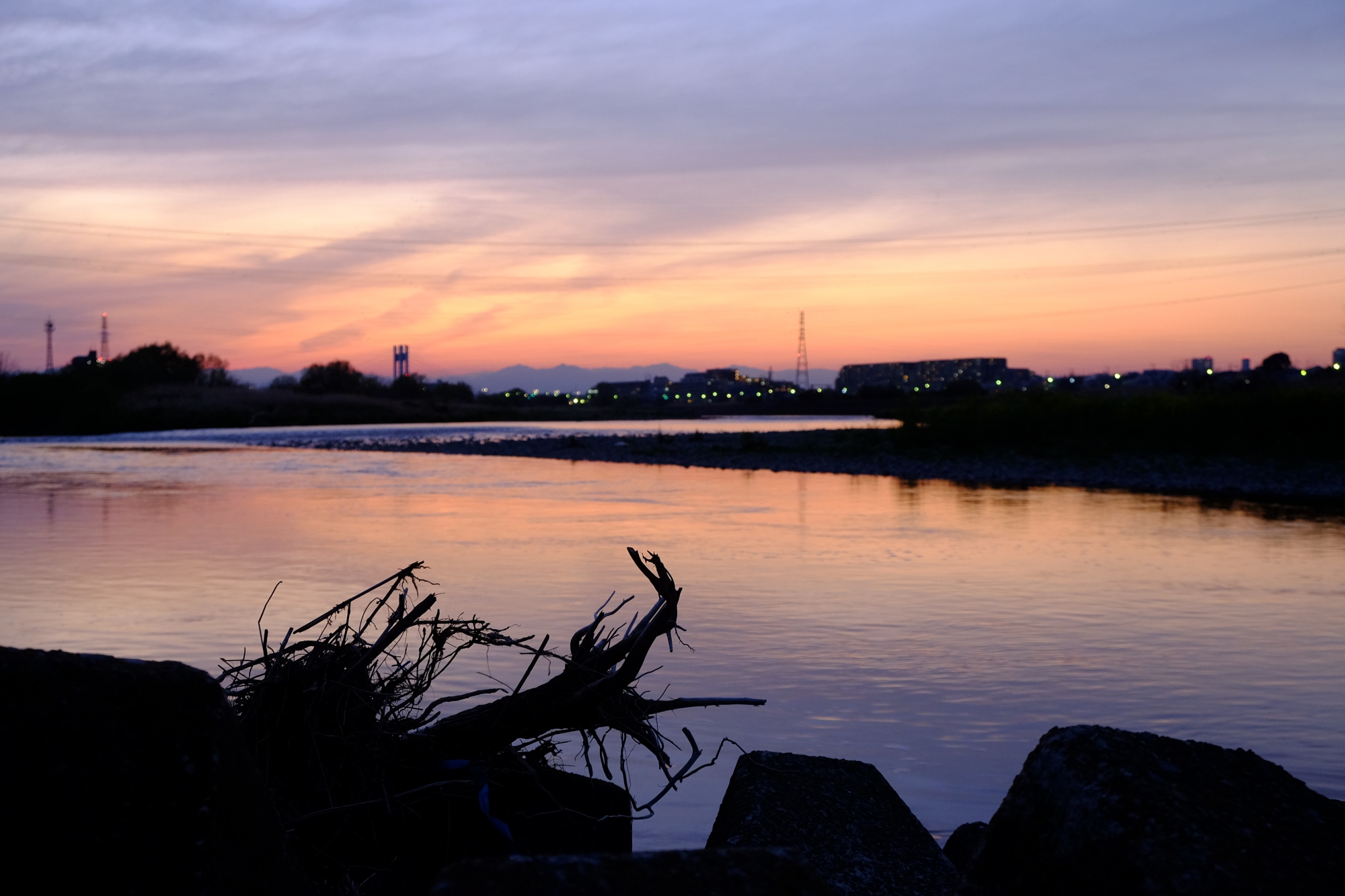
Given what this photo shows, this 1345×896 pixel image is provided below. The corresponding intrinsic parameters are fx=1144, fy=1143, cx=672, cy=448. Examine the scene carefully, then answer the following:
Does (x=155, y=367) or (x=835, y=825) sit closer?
(x=835, y=825)

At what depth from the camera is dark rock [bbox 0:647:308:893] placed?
1807mm

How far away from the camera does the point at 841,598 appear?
10.7m

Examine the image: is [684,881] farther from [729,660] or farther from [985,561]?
[985,561]

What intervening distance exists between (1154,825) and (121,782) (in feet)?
5.85

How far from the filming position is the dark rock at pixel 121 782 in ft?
5.93

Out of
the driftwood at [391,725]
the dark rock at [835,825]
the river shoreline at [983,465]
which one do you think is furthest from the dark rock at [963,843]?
the river shoreline at [983,465]

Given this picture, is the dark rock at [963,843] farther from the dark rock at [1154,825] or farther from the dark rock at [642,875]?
the dark rock at [642,875]

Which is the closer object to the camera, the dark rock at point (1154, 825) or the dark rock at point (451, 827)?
the dark rock at point (1154, 825)

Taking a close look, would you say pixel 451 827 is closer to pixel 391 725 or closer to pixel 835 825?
pixel 391 725

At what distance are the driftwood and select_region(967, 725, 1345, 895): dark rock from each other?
39.9 inches

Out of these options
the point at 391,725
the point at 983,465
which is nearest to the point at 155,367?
the point at 983,465

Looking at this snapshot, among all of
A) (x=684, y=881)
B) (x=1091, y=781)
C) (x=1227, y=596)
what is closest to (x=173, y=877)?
(x=684, y=881)

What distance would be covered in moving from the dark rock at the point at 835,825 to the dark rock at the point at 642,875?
1835mm

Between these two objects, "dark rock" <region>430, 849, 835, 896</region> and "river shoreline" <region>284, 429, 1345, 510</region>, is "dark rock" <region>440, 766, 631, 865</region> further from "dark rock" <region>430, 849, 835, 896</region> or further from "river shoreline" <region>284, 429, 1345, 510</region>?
"river shoreline" <region>284, 429, 1345, 510</region>
